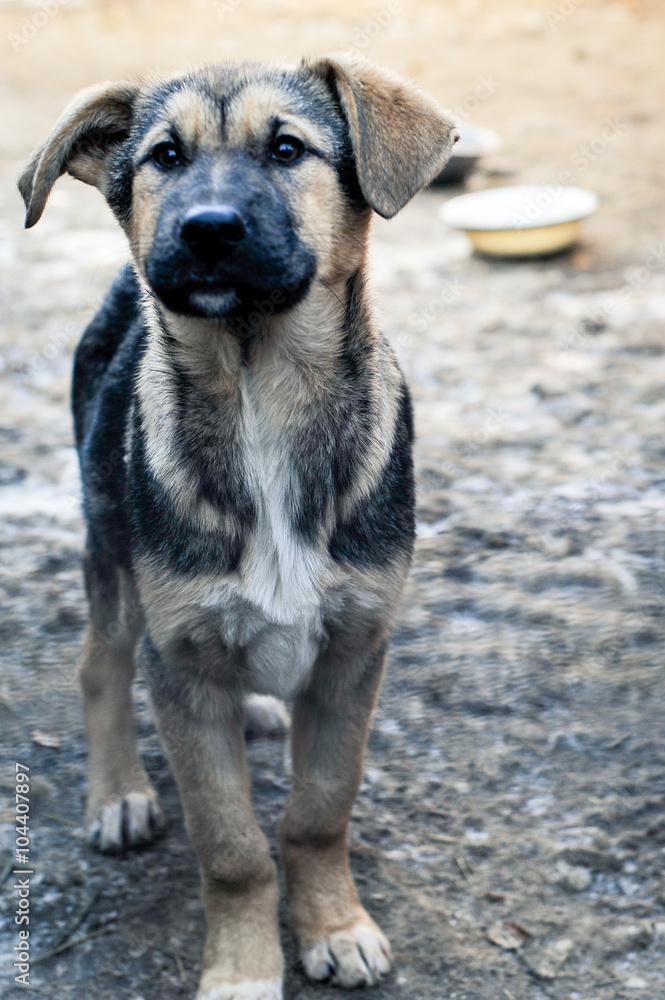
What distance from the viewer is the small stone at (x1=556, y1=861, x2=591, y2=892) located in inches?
126

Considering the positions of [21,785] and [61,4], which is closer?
[21,785]

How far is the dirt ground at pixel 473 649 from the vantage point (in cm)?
305

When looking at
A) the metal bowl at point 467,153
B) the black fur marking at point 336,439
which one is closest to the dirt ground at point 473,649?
the metal bowl at point 467,153

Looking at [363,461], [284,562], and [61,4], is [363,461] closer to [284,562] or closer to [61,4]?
[284,562]

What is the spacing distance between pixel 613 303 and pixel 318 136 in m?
4.95

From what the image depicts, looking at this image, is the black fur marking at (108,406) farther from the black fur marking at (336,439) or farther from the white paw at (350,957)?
the white paw at (350,957)

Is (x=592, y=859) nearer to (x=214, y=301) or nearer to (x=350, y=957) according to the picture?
(x=350, y=957)

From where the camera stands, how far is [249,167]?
259 cm

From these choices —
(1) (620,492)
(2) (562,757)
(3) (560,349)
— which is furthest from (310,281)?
(3) (560,349)

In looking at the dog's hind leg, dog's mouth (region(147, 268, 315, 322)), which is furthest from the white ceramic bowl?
dog's mouth (region(147, 268, 315, 322))

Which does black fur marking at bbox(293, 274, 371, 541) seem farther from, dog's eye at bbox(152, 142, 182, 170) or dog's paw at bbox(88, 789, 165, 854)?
dog's paw at bbox(88, 789, 165, 854)

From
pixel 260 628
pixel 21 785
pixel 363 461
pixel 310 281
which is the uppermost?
pixel 310 281

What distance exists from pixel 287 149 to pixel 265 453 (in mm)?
784

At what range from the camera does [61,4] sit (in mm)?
16672
